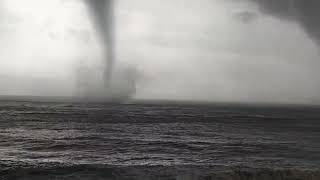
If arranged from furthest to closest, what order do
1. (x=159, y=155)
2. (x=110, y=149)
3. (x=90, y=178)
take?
(x=110, y=149) → (x=159, y=155) → (x=90, y=178)

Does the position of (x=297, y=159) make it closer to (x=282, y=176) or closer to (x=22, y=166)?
(x=282, y=176)

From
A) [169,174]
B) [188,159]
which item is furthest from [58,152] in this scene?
[169,174]

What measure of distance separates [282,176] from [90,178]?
12.6m

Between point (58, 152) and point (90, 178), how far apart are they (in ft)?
53.8

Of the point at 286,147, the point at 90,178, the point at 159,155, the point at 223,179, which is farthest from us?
the point at 286,147

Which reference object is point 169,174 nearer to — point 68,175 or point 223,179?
point 223,179

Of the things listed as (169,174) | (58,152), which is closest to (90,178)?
(169,174)

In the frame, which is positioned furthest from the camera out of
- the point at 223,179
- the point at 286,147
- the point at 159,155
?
the point at 286,147

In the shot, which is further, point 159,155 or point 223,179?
point 159,155

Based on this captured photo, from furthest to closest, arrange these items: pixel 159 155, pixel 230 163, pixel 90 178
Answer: pixel 159 155, pixel 230 163, pixel 90 178

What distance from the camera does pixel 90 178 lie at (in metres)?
26.8

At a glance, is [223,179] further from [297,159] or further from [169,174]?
[297,159]

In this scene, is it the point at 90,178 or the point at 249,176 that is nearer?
the point at 249,176

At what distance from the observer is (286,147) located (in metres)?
52.5
